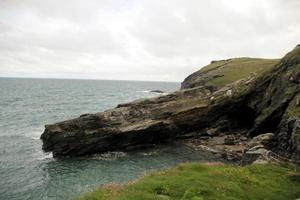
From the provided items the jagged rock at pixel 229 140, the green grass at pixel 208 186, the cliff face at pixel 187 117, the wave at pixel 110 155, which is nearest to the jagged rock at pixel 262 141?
the cliff face at pixel 187 117

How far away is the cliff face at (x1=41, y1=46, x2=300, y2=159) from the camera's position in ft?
198

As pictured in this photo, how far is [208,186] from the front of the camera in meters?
25.2

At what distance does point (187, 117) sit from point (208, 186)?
143 feet

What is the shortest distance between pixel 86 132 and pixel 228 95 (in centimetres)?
2832

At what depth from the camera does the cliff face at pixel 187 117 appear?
60250 mm

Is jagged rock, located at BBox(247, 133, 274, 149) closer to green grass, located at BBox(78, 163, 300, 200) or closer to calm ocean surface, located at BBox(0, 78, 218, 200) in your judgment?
calm ocean surface, located at BBox(0, 78, 218, 200)

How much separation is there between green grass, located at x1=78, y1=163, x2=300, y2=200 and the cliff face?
26296mm

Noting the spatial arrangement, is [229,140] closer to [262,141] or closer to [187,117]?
[187,117]

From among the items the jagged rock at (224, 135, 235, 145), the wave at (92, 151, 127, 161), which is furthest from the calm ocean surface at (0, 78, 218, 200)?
the jagged rock at (224, 135, 235, 145)

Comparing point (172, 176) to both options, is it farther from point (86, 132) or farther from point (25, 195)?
point (86, 132)

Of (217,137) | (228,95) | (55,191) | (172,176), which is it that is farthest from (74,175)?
(228,95)

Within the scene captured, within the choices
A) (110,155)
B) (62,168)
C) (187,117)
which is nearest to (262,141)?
(187,117)

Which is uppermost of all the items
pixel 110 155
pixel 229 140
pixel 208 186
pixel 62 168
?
pixel 208 186

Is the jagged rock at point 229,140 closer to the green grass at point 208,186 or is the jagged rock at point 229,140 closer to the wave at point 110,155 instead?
the wave at point 110,155
